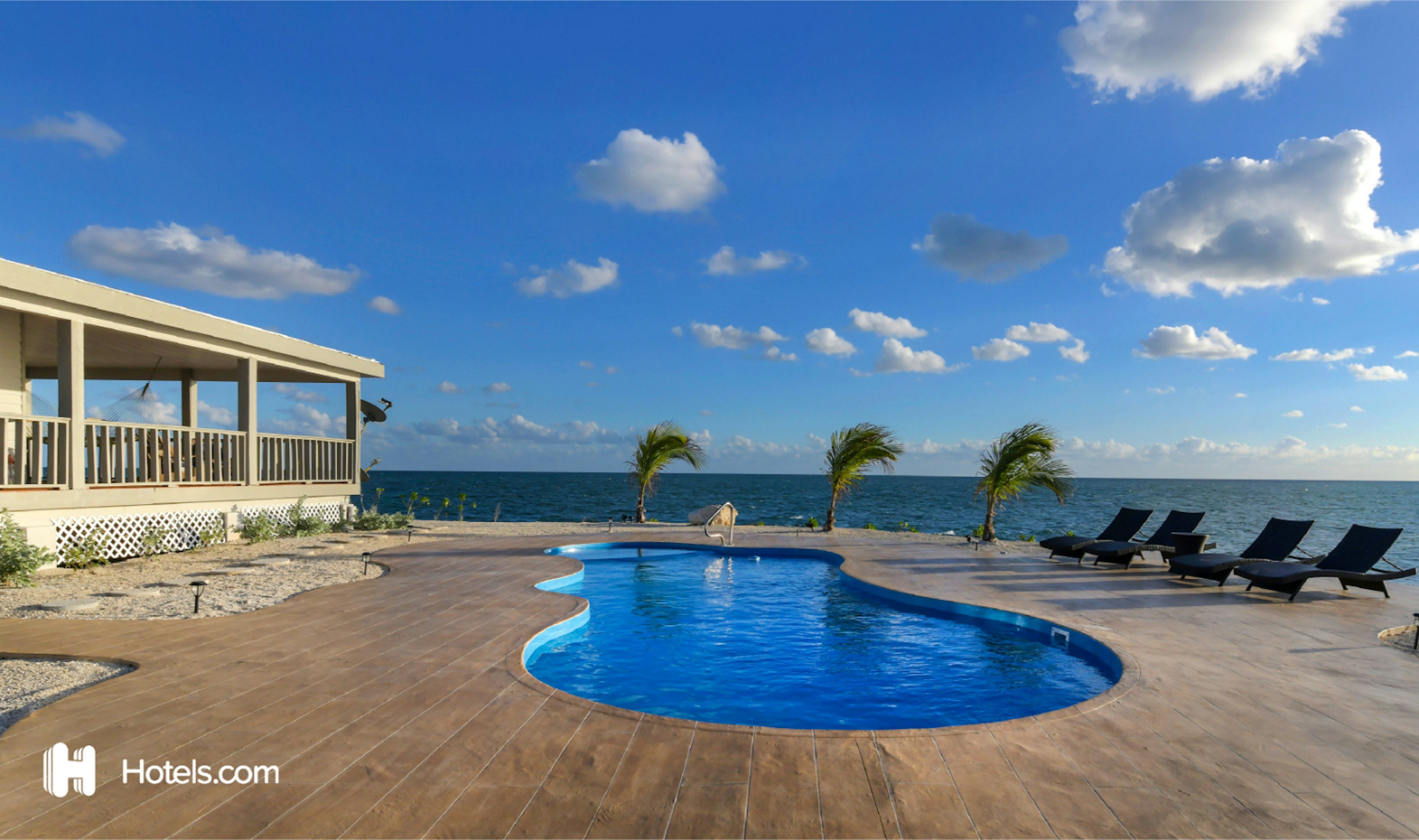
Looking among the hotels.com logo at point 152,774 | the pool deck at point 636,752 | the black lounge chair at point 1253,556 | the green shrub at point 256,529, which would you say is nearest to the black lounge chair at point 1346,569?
the black lounge chair at point 1253,556

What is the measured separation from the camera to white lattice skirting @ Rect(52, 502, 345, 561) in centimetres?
985

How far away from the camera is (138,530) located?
10891mm

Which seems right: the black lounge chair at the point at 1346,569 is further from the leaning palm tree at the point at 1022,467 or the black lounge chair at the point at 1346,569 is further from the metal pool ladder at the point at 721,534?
the metal pool ladder at the point at 721,534

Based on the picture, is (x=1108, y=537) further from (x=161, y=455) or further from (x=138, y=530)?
(x=161, y=455)

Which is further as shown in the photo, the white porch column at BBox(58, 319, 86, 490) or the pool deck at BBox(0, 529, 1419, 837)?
the white porch column at BBox(58, 319, 86, 490)

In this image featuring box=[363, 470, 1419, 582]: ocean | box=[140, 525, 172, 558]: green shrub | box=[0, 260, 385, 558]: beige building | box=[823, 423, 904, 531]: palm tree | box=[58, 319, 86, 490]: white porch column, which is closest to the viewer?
box=[0, 260, 385, 558]: beige building

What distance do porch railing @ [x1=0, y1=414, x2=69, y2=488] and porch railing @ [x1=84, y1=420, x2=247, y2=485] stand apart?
0.43 metres

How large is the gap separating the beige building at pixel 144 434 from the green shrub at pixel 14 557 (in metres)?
0.27

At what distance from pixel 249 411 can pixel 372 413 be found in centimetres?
413

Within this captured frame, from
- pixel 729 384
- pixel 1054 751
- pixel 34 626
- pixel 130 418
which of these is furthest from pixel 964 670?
pixel 729 384

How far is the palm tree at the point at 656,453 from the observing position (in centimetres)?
1922

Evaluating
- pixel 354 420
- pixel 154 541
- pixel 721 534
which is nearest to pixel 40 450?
pixel 154 541

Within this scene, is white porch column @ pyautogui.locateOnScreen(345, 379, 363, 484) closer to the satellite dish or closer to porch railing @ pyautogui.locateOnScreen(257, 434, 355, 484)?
porch railing @ pyautogui.locateOnScreen(257, 434, 355, 484)

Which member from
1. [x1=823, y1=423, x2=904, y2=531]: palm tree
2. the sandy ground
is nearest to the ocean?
[x1=823, y1=423, x2=904, y2=531]: palm tree
